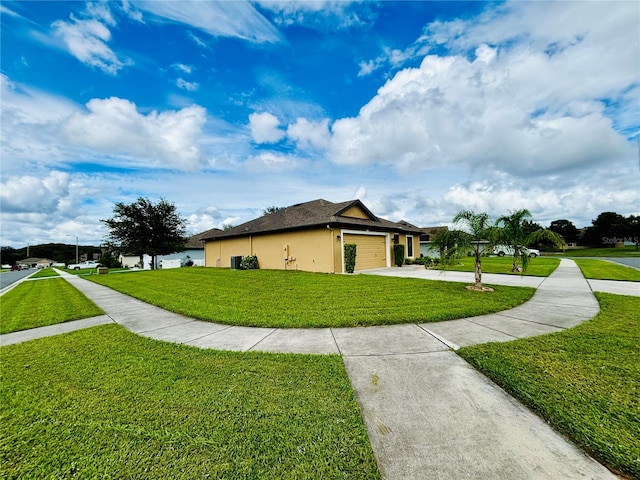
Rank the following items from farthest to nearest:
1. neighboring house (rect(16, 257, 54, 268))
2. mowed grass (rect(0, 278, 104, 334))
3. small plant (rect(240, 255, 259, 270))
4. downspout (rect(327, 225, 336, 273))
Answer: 1. neighboring house (rect(16, 257, 54, 268))
2. small plant (rect(240, 255, 259, 270))
3. downspout (rect(327, 225, 336, 273))
4. mowed grass (rect(0, 278, 104, 334))

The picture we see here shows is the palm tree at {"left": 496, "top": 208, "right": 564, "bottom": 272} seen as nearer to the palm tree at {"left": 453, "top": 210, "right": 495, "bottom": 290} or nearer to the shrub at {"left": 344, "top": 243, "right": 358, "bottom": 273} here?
the palm tree at {"left": 453, "top": 210, "right": 495, "bottom": 290}

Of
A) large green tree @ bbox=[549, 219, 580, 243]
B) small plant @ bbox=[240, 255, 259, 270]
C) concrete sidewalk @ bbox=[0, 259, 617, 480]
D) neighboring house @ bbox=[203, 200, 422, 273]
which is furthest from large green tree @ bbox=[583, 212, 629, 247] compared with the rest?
small plant @ bbox=[240, 255, 259, 270]

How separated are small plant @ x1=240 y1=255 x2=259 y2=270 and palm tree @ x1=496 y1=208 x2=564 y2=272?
14.5m

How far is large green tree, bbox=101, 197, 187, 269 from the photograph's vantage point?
27078 mm

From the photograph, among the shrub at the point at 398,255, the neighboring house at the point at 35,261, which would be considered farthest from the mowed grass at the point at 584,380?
the neighboring house at the point at 35,261

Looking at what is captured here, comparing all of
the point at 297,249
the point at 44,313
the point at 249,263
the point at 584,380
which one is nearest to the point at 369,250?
the point at 297,249

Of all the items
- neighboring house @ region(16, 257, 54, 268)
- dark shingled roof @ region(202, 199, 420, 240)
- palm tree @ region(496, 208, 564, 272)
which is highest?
dark shingled roof @ region(202, 199, 420, 240)

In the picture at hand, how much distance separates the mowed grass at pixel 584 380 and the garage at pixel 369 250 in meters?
11.6

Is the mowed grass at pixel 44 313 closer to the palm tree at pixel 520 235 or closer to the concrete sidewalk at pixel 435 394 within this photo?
the concrete sidewalk at pixel 435 394

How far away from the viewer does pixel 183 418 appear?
244cm

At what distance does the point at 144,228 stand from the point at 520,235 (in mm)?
31606

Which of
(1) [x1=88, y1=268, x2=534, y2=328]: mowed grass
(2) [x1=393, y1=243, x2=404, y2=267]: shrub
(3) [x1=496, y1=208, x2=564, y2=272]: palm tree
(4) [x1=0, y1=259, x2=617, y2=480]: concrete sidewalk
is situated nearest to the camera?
(4) [x1=0, y1=259, x2=617, y2=480]: concrete sidewalk

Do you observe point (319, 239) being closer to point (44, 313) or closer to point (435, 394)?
point (44, 313)

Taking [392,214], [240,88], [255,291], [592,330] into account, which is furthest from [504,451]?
[392,214]
